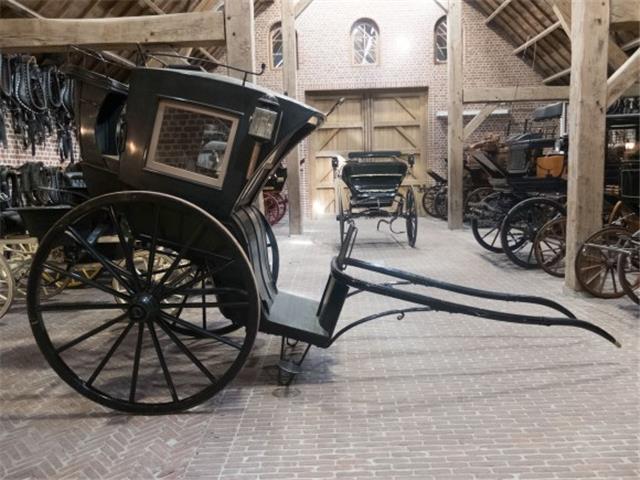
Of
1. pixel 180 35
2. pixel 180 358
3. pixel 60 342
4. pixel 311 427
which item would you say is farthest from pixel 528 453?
pixel 180 35

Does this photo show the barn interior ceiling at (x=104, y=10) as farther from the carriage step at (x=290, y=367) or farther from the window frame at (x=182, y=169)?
the carriage step at (x=290, y=367)

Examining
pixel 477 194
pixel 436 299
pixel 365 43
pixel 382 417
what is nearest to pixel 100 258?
pixel 382 417

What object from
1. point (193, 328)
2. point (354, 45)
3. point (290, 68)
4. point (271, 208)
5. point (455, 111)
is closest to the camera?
point (193, 328)

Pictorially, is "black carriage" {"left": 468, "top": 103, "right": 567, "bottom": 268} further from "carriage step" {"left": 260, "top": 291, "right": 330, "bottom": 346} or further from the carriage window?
the carriage window

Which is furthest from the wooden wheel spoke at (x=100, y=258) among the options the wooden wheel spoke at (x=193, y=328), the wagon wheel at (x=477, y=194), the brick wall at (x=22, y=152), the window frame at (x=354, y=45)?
the window frame at (x=354, y=45)

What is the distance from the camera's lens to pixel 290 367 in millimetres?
2982

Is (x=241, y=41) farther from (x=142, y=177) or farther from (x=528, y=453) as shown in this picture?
(x=528, y=453)

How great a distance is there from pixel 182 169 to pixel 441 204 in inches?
425

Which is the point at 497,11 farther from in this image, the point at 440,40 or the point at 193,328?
the point at 193,328

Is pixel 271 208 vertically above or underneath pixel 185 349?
above

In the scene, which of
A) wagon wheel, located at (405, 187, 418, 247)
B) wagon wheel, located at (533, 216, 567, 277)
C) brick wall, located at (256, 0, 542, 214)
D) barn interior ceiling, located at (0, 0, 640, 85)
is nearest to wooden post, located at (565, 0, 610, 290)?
barn interior ceiling, located at (0, 0, 640, 85)

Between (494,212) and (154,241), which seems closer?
(154,241)

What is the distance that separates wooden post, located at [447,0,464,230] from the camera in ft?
32.2

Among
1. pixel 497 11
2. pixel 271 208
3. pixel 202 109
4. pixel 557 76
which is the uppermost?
pixel 497 11
